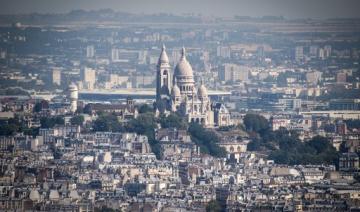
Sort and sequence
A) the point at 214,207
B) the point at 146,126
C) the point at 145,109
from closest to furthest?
the point at 214,207, the point at 146,126, the point at 145,109

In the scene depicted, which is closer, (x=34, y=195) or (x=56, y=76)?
(x=34, y=195)

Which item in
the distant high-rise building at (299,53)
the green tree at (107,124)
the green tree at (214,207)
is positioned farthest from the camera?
the distant high-rise building at (299,53)

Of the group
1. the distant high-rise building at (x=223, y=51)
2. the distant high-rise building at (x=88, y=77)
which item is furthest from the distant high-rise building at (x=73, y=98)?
the distant high-rise building at (x=223, y=51)

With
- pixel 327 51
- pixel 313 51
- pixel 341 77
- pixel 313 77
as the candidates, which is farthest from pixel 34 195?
pixel 313 51

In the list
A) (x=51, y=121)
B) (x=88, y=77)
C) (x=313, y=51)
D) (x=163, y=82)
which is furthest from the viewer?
(x=313, y=51)

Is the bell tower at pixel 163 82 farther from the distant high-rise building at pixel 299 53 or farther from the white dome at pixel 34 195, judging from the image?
the distant high-rise building at pixel 299 53

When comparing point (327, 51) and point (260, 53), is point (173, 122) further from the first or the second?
point (260, 53)

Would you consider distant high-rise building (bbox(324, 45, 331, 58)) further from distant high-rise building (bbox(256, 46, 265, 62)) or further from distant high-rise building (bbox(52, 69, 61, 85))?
distant high-rise building (bbox(52, 69, 61, 85))
